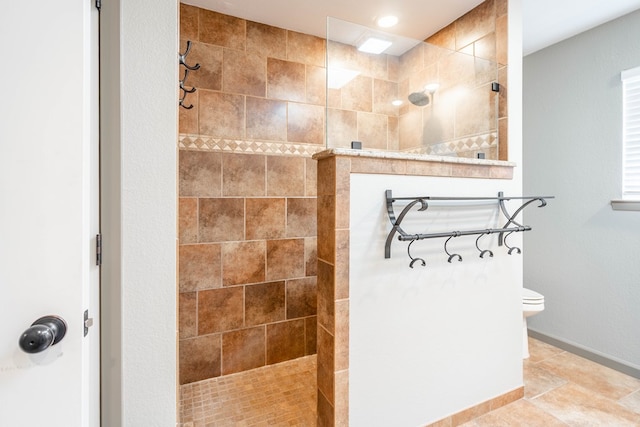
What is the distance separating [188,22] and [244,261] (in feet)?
5.56

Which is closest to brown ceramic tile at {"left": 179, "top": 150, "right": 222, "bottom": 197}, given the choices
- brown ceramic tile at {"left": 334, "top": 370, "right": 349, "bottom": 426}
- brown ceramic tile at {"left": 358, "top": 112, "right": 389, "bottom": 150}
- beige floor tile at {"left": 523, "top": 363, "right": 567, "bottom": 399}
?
brown ceramic tile at {"left": 358, "top": 112, "right": 389, "bottom": 150}

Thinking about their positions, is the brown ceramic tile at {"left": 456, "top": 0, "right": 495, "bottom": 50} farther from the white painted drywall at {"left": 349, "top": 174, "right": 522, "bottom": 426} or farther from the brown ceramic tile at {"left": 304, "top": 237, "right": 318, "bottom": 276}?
the brown ceramic tile at {"left": 304, "top": 237, "right": 318, "bottom": 276}

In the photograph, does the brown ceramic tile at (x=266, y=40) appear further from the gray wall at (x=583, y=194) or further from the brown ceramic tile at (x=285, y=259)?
the gray wall at (x=583, y=194)

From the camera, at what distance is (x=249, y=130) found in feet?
7.61

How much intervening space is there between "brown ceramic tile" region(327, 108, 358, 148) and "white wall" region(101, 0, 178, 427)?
76 centimetres

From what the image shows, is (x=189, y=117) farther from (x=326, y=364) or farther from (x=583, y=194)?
(x=583, y=194)

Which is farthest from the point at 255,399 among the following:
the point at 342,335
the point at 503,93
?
the point at 503,93

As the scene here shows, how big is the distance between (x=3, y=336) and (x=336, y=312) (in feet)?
3.43

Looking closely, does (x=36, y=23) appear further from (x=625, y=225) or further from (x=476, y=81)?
(x=625, y=225)

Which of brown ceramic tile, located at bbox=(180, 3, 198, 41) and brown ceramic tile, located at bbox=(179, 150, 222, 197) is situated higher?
brown ceramic tile, located at bbox=(180, 3, 198, 41)

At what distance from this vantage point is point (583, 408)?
1.84 metres

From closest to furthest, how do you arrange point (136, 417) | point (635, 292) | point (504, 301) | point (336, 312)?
point (136, 417) < point (336, 312) < point (504, 301) < point (635, 292)

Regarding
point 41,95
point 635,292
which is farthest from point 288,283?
point 635,292

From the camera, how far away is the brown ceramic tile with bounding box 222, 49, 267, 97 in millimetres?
2244
